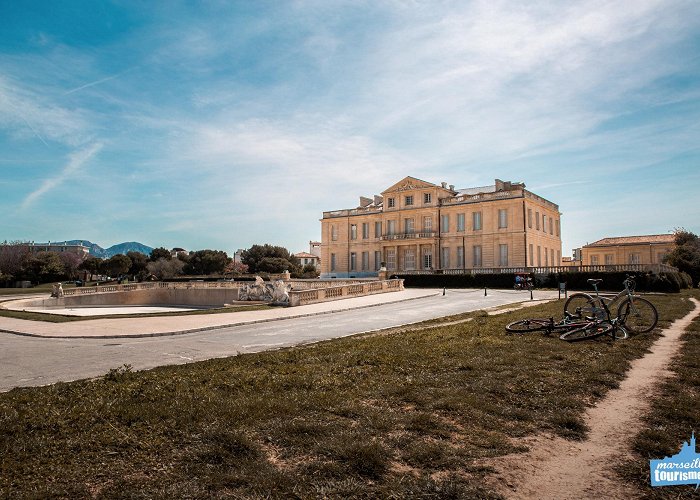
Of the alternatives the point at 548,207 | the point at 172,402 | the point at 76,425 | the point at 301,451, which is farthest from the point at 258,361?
the point at 548,207

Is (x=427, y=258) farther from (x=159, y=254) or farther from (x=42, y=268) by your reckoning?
(x=159, y=254)

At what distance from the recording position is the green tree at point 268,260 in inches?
3413

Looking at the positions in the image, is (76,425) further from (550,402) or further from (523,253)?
(523,253)

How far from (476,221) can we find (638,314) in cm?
4720

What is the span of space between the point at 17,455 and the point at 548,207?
64.5 metres

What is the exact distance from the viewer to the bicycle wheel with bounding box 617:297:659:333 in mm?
11156

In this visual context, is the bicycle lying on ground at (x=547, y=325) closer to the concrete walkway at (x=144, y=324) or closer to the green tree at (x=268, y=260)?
the concrete walkway at (x=144, y=324)

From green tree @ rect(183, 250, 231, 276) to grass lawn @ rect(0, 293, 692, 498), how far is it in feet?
270

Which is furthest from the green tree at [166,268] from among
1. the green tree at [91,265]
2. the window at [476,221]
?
the window at [476,221]

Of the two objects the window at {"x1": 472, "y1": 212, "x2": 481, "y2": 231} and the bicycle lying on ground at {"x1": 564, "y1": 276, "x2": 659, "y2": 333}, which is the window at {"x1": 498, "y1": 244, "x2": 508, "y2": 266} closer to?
the window at {"x1": 472, "y1": 212, "x2": 481, "y2": 231}

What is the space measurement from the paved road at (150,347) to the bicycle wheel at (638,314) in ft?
26.0

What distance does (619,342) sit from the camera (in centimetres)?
985

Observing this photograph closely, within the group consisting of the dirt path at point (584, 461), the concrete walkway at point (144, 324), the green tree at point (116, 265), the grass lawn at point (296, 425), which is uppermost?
the green tree at point (116, 265)

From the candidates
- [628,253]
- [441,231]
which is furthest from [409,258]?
[628,253]
